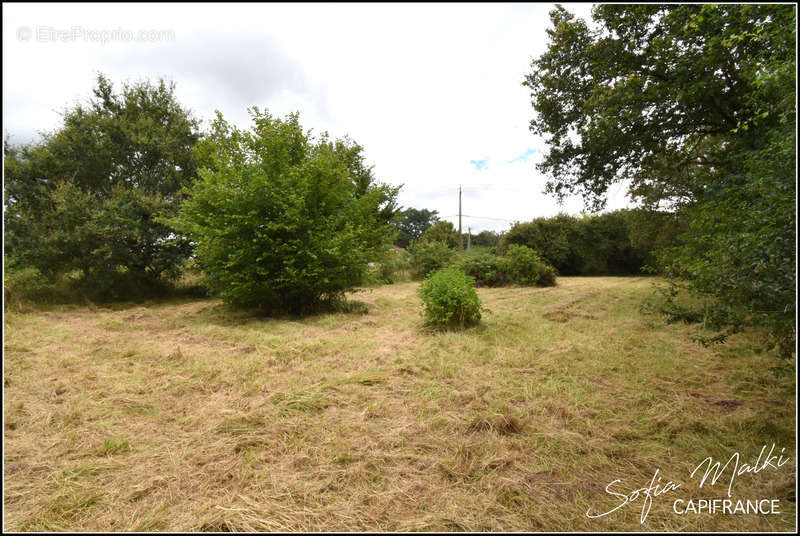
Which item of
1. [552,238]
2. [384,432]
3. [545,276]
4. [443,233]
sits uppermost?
[443,233]

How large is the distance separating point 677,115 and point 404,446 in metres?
8.44

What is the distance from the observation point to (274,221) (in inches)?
280

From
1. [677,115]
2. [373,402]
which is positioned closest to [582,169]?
[677,115]

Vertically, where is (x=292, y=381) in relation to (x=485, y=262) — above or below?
below

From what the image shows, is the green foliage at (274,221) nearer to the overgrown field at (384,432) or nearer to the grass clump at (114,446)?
the overgrown field at (384,432)

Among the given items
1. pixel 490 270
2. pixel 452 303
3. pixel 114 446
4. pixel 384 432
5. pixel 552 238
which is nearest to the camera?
pixel 114 446

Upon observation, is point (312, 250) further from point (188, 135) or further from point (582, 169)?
point (188, 135)

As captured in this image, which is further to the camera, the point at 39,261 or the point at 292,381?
→ the point at 39,261

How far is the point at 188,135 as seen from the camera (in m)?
11.4

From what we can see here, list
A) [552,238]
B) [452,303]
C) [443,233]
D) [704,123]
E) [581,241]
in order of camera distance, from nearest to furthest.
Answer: [452,303] → [704,123] → [552,238] → [581,241] → [443,233]

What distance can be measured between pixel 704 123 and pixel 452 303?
6649 millimetres

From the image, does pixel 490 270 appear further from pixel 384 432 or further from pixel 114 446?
pixel 114 446

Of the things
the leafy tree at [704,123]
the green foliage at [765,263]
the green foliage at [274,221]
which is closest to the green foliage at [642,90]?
the leafy tree at [704,123]

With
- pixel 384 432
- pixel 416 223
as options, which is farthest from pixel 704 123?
pixel 416 223
